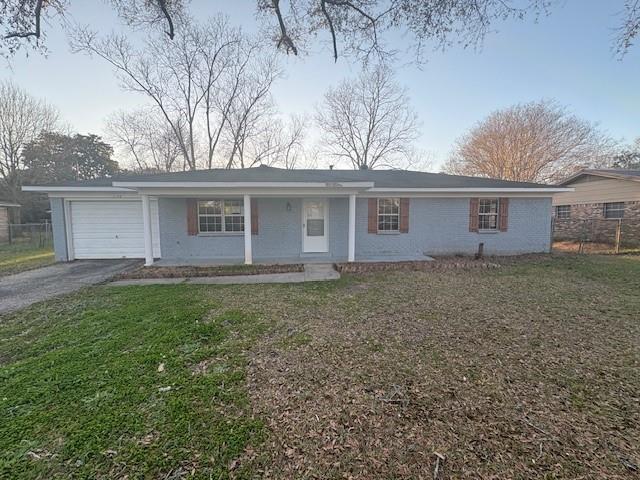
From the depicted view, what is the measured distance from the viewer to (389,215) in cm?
993

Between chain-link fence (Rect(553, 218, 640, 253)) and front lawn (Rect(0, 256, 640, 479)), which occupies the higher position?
chain-link fence (Rect(553, 218, 640, 253))

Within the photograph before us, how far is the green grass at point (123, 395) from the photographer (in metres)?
1.85

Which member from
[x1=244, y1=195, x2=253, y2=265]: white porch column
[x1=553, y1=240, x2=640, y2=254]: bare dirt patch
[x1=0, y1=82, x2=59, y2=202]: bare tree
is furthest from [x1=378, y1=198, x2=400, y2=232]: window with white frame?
[x1=0, y1=82, x2=59, y2=202]: bare tree

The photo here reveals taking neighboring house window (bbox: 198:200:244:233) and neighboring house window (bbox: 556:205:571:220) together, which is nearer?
neighboring house window (bbox: 198:200:244:233)

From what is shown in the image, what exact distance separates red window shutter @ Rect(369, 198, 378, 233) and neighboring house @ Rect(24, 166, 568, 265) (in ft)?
0.11

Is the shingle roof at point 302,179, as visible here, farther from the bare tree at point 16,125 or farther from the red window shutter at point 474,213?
the bare tree at point 16,125

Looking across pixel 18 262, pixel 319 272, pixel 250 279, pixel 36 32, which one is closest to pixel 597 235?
pixel 319 272

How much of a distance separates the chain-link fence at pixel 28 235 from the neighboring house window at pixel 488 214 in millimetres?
20668

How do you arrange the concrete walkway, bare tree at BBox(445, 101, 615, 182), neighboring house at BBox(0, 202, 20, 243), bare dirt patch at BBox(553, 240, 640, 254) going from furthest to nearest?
bare tree at BBox(445, 101, 615, 182) → neighboring house at BBox(0, 202, 20, 243) → bare dirt patch at BBox(553, 240, 640, 254) → the concrete walkway

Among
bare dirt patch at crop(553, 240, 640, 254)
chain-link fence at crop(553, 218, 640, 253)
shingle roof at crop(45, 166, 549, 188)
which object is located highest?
shingle roof at crop(45, 166, 549, 188)

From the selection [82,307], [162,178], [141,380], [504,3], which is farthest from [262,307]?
[504,3]

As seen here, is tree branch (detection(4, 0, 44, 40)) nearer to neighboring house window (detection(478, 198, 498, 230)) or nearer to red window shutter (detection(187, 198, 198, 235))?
red window shutter (detection(187, 198, 198, 235))

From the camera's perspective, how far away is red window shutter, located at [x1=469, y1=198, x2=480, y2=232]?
10000 mm

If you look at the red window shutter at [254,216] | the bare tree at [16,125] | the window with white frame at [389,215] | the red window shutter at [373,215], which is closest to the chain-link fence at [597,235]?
the window with white frame at [389,215]
